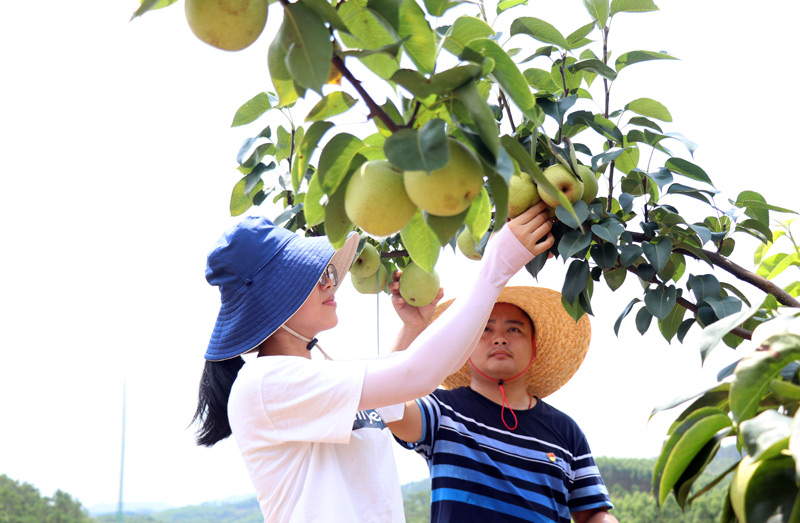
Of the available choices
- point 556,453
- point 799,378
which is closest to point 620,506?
point 556,453

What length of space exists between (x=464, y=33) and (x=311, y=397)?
66cm

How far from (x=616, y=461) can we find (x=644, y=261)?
691 cm

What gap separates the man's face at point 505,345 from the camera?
194cm

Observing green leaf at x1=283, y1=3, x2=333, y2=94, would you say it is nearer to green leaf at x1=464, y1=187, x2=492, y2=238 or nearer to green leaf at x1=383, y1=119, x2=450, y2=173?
green leaf at x1=383, y1=119, x2=450, y2=173

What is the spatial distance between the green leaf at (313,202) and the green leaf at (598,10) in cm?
73

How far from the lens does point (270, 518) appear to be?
4.15 feet

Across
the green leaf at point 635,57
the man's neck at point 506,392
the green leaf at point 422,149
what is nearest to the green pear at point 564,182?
the green leaf at point 635,57

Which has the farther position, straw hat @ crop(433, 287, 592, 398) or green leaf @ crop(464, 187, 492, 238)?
straw hat @ crop(433, 287, 592, 398)

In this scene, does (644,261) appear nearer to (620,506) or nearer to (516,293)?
(516,293)

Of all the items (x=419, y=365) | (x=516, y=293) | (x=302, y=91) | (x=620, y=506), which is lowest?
(x=620, y=506)

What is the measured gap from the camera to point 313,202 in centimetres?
76

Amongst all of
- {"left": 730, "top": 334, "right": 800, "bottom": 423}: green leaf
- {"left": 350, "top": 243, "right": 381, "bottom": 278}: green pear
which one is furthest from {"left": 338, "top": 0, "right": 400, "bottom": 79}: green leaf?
{"left": 350, "top": 243, "right": 381, "bottom": 278}: green pear

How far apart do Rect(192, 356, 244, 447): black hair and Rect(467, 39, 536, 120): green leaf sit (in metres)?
0.92

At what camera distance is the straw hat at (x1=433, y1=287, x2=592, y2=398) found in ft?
6.58
